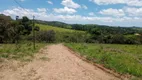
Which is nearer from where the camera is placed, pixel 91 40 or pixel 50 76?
pixel 50 76

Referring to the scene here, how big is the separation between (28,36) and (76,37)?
1680 centimetres

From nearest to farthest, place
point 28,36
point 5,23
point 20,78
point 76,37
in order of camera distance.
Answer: point 20,78 → point 5,23 → point 28,36 → point 76,37

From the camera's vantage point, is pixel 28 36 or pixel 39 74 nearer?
pixel 39 74

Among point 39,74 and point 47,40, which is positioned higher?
point 39,74

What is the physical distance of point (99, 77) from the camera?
10523 mm

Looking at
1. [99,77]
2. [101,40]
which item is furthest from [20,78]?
[101,40]

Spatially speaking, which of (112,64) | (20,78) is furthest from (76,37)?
(20,78)

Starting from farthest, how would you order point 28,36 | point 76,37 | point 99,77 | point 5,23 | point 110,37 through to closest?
point 110,37 → point 76,37 → point 28,36 → point 5,23 → point 99,77

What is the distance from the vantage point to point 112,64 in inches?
545

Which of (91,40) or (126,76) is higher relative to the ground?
(126,76)

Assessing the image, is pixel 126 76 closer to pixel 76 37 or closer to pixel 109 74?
pixel 109 74

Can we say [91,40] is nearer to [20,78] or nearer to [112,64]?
[112,64]

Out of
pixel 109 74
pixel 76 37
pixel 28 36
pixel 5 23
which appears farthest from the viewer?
pixel 76 37

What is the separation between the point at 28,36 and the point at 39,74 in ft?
180
